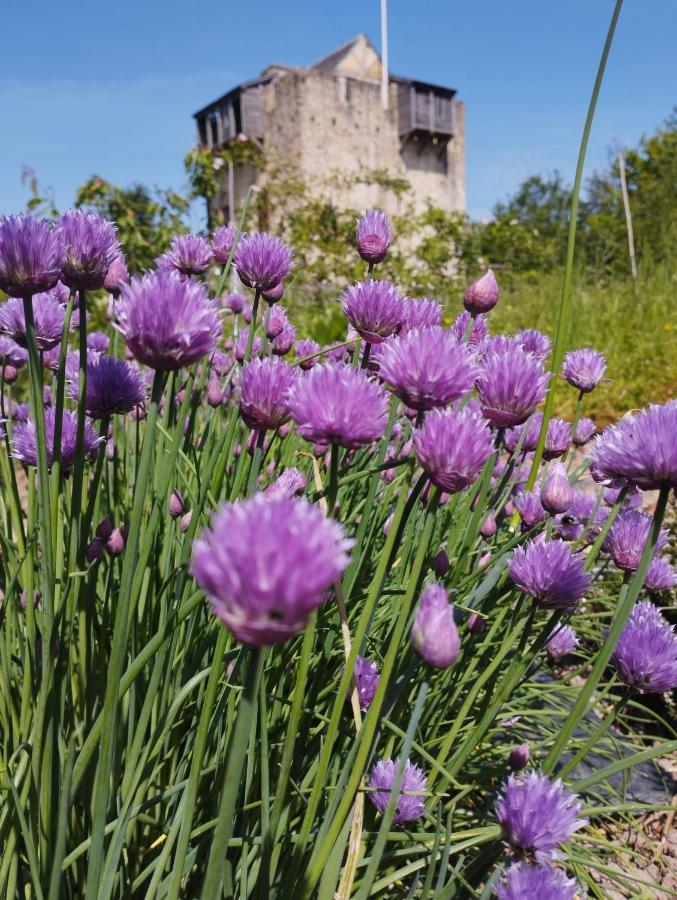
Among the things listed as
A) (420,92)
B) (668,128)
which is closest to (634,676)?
(668,128)

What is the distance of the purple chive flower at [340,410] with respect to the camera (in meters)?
0.63

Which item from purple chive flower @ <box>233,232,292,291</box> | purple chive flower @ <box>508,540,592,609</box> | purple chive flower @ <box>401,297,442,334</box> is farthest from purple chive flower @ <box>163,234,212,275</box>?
purple chive flower @ <box>508,540,592,609</box>

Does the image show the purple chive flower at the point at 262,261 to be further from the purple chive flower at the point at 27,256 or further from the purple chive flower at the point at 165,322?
the purple chive flower at the point at 165,322

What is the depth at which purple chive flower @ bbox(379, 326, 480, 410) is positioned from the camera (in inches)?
25.7

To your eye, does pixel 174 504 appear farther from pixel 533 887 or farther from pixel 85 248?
pixel 533 887

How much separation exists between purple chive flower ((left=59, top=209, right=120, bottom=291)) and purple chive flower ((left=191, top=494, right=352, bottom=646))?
55 cm

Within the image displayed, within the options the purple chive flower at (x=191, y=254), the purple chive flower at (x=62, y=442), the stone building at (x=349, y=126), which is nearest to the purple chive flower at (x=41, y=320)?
the purple chive flower at (x=62, y=442)

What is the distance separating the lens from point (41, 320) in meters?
1.13

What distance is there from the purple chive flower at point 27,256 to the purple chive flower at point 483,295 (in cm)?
58

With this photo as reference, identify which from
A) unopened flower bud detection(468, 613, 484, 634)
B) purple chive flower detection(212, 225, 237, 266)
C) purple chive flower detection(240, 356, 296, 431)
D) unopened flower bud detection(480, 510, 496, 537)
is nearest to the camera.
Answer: purple chive flower detection(240, 356, 296, 431)

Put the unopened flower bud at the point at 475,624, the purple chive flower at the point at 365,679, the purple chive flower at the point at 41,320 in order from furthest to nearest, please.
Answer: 1. the purple chive flower at the point at 41,320
2. the unopened flower bud at the point at 475,624
3. the purple chive flower at the point at 365,679

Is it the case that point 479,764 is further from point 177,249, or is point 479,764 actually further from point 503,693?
point 177,249

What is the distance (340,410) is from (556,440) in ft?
2.67

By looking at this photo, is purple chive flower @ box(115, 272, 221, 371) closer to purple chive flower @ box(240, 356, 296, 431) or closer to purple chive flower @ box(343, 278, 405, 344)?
purple chive flower @ box(240, 356, 296, 431)
